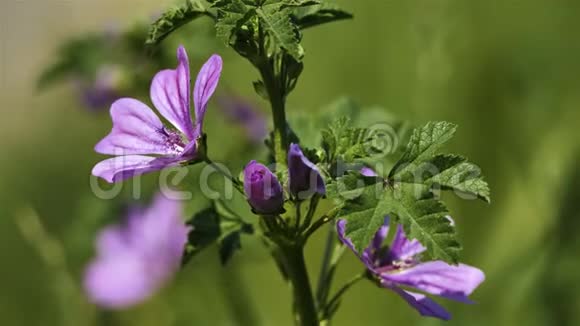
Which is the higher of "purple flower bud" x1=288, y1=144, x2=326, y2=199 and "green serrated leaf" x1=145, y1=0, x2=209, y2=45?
"green serrated leaf" x1=145, y1=0, x2=209, y2=45

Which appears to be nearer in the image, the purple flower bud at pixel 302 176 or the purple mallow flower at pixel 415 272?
the purple flower bud at pixel 302 176

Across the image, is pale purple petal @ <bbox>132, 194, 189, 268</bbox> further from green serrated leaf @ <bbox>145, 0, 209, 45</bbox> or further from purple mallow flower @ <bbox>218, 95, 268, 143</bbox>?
green serrated leaf @ <bbox>145, 0, 209, 45</bbox>

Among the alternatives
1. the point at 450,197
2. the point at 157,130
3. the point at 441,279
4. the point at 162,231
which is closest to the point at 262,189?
the point at 157,130

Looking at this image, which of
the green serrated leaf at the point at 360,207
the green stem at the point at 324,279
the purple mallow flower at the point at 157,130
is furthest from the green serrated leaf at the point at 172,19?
the green stem at the point at 324,279

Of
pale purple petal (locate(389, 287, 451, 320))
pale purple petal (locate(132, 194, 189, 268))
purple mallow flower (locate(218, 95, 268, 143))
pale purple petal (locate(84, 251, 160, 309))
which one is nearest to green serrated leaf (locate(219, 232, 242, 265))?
pale purple petal (locate(389, 287, 451, 320))

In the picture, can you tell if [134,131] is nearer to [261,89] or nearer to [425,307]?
[261,89]

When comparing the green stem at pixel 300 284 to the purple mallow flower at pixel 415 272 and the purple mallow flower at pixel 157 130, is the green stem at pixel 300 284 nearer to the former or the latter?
the purple mallow flower at pixel 415 272
